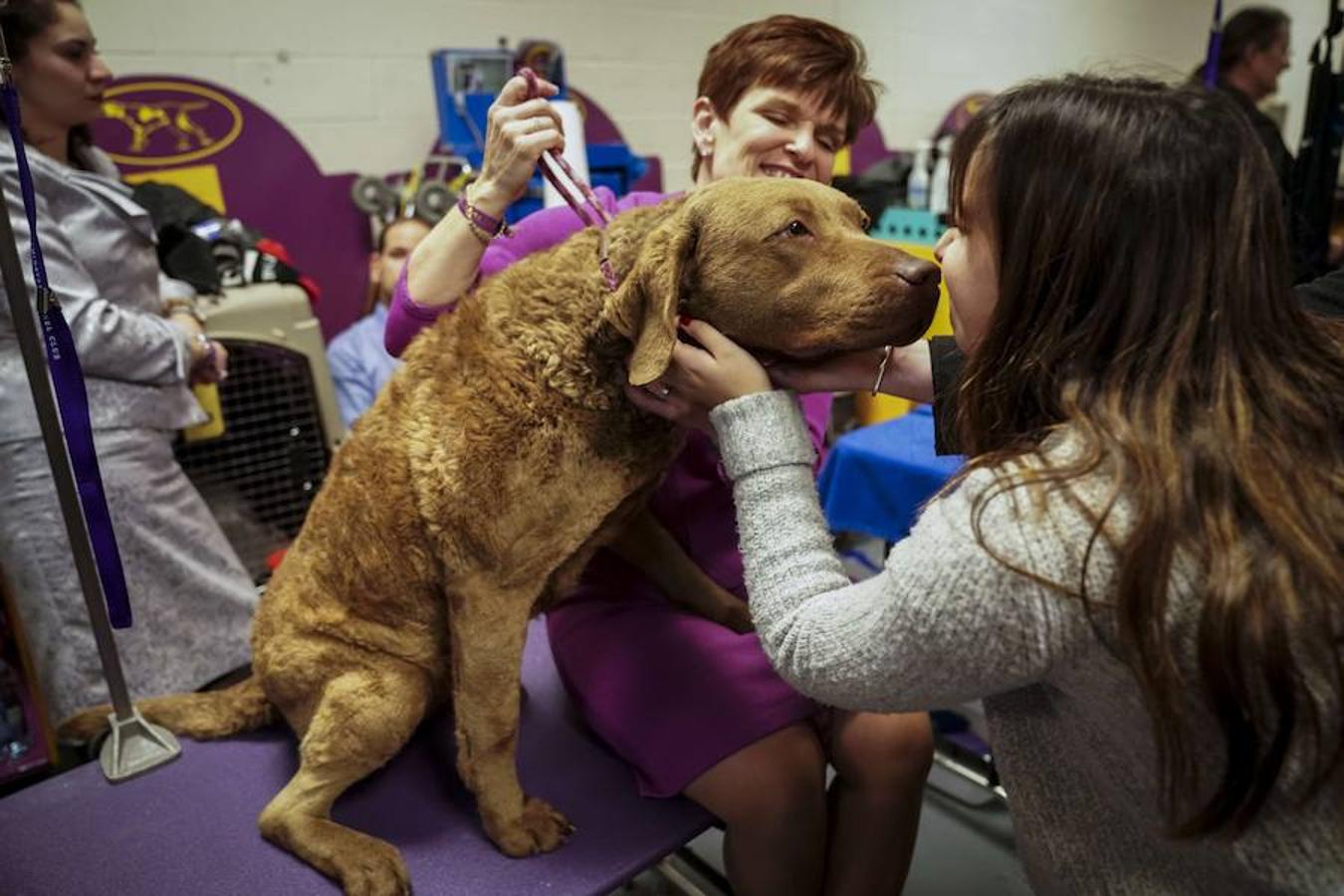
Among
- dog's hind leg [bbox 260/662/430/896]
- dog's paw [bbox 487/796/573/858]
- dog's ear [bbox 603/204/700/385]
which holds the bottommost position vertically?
dog's paw [bbox 487/796/573/858]

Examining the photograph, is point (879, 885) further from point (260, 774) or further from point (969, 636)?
point (260, 774)

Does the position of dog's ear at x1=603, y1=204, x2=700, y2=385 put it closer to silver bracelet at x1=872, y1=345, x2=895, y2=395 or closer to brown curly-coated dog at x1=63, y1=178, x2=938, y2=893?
brown curly-coated dog at x1=63, y1=178, x2=938, y2=893

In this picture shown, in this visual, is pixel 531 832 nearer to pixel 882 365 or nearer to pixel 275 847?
pixel 275 847

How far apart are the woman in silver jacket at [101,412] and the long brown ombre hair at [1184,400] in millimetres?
1810

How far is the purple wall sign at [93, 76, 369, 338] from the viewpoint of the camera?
264 cm

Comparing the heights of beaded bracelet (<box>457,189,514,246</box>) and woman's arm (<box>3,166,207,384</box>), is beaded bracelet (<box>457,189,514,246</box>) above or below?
above

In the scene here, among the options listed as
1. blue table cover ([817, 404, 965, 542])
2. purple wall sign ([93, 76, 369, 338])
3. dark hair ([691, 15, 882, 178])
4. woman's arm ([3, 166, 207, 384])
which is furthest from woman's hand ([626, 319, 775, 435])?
purple wall sign ([93, 76, 369, 338])

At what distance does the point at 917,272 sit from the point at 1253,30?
163 inches

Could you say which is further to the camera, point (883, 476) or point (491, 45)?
point (491, 45)

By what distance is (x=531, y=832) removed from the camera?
3.95 ft

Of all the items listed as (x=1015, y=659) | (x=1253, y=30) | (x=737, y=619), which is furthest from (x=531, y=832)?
(x=1253, y=30)

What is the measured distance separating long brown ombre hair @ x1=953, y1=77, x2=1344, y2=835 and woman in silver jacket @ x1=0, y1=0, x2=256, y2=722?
181 cm

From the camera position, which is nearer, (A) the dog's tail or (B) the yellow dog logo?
(A) the dog's tail

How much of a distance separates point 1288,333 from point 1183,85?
0.85 ft
